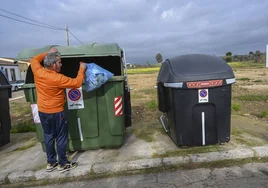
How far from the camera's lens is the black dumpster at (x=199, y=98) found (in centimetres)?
329

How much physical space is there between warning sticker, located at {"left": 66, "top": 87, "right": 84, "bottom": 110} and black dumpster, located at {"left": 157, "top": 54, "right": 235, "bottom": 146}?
1.37 m

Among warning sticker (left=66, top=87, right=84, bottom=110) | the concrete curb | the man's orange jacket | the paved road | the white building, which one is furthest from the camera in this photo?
the white building

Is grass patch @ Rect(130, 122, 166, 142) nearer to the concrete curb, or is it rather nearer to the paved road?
the concrete curb

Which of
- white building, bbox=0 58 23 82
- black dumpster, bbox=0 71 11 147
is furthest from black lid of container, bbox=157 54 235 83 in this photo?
white building, bbox=0 58 23 82

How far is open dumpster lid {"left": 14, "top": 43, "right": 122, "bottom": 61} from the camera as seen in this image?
3455mm

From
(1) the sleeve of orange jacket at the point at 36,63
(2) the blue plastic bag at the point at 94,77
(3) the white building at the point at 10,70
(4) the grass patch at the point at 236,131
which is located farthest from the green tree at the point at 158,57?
(1) the sleeve of orange jacket at the point at 36,63

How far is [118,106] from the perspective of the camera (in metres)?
3.49

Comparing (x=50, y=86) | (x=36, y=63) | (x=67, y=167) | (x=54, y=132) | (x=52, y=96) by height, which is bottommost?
(x=67, y=167)

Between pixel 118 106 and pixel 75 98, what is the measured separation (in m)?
0.69

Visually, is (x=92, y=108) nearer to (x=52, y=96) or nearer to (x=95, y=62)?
(x=52, y=96)

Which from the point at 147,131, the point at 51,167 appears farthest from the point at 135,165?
the point at 147,131

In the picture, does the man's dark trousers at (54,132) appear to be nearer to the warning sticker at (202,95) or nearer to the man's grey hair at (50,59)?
the man's grey hair at (50,59)

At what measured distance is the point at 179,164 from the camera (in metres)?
3.22

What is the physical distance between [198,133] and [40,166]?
2.54 m
